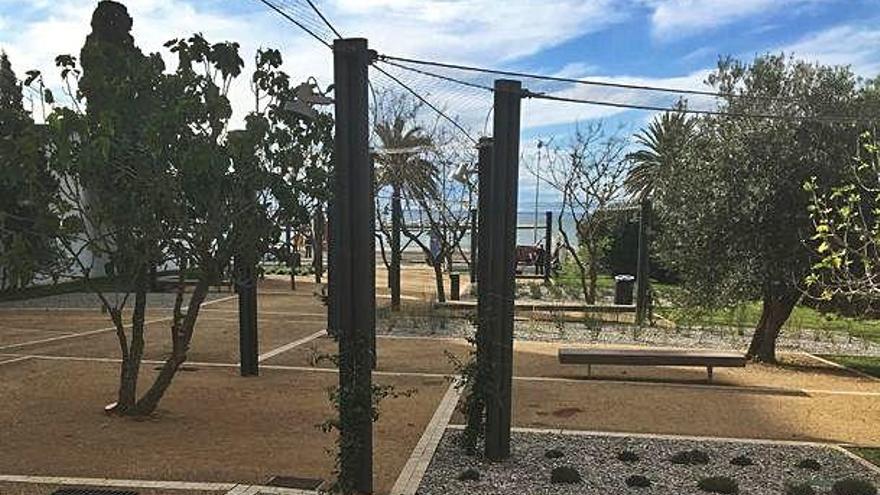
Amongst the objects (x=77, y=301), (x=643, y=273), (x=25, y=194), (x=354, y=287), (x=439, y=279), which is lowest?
(x=77, y=301)

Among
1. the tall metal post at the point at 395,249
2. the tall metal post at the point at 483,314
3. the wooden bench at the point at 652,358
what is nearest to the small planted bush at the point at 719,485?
the tall metal post at the point at 483,314

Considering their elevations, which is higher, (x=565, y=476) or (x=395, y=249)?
(x=395, y=249)

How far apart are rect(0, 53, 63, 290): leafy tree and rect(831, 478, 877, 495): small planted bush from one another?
5.85 m

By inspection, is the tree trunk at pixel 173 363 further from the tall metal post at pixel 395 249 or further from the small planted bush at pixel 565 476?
the tall metal post at pixel 395 249

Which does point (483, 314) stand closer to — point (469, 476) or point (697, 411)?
point (469, 476)

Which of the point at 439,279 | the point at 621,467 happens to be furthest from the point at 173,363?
the point at 439,279

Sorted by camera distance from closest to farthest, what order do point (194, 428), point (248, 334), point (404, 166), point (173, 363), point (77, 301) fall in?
1. point (194, 428)
2. point (173, 363)
3. point (248, 334)
4. point (77, 301)
5. point (404, 166)

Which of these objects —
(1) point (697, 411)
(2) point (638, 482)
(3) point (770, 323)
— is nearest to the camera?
(2) point (638, 482)

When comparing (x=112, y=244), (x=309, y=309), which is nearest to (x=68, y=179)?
(x=112, y=244)

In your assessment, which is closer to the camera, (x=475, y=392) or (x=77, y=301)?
(x=475, y=392)

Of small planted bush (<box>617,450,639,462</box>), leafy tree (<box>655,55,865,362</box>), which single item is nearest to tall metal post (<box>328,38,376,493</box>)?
small planted bush (<box>617,450,639,462</box>)

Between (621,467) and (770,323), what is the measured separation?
6.24 meters

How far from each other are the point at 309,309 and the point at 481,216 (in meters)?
11.7

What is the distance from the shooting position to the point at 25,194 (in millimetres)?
5961
